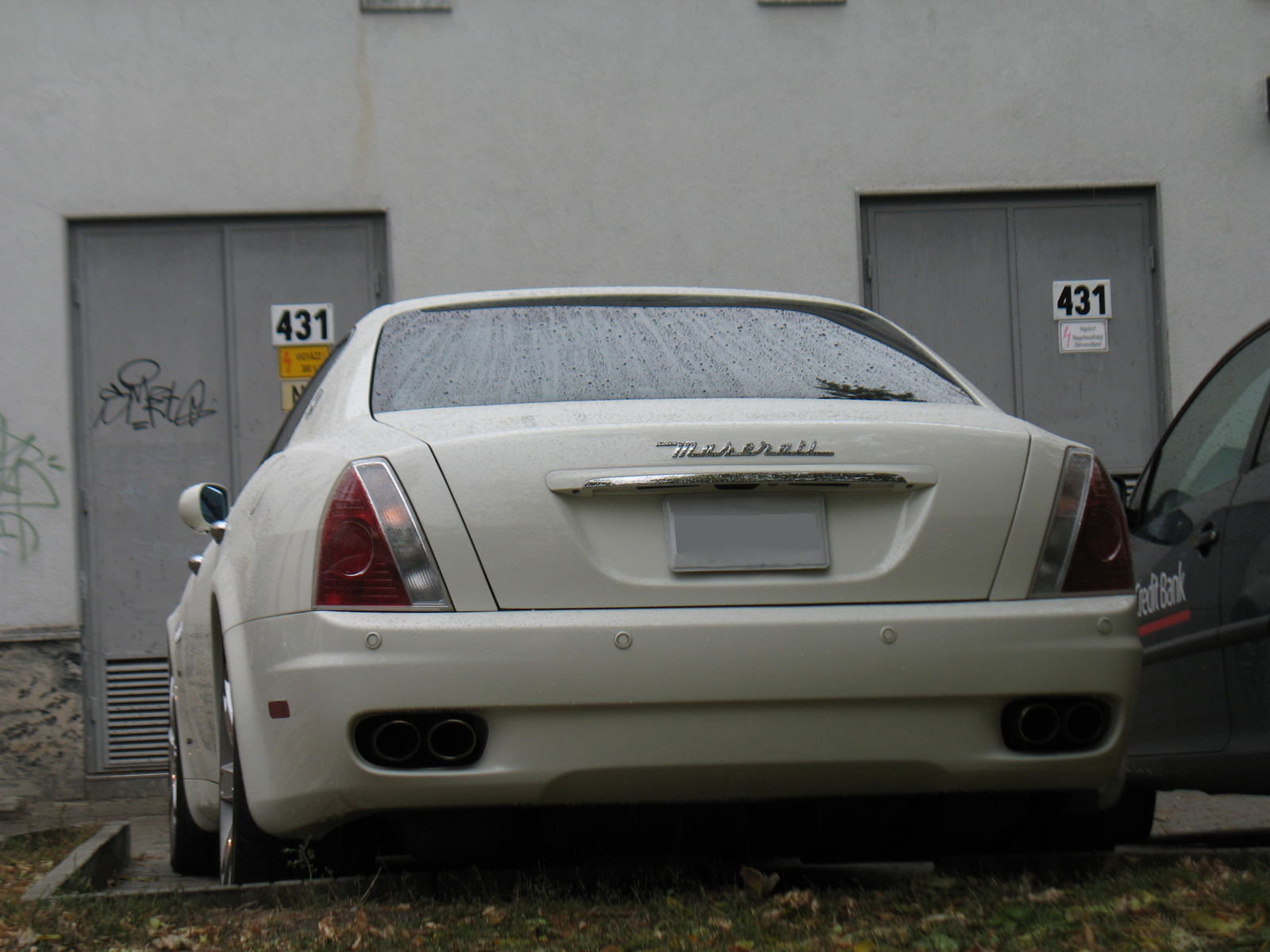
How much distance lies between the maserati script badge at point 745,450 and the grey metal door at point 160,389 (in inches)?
268

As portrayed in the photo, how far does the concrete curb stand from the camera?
398 centimetres

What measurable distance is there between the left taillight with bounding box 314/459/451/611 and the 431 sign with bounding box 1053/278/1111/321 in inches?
302

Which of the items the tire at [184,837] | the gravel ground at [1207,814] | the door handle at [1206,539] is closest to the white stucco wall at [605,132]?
the gravel ground at [1207,814]

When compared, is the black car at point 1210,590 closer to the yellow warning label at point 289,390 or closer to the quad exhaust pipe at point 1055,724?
the quad exhaust pipe at point 1055,724

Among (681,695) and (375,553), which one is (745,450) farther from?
(375,553)

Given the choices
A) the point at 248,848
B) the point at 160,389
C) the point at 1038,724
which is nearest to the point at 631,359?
the point at 1038,724

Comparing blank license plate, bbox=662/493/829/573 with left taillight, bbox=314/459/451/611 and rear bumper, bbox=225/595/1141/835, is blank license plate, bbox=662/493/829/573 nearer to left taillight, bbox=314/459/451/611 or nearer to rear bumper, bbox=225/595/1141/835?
rear bumper, bbox=225/595/1141/835

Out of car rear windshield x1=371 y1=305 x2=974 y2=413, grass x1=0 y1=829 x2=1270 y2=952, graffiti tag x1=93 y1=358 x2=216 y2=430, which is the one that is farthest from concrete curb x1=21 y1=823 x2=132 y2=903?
graffiti tag x1=93 y1=358 x2=216 y2=430

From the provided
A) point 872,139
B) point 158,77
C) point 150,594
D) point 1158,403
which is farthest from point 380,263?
point 1158,403

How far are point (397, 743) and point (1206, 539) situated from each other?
234cm

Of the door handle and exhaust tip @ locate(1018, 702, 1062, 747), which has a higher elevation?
the door handle

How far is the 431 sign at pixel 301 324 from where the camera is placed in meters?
9.63

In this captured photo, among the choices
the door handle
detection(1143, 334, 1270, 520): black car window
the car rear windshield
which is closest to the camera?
the car rear windshield

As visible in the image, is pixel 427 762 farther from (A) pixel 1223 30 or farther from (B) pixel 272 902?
(A) pixel 1223 30
